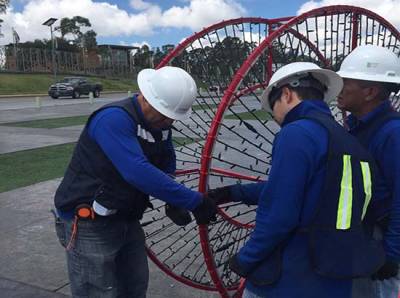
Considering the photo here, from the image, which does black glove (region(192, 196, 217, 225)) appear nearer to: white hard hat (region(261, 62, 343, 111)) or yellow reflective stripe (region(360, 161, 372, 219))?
white hard hat (region(261, 62, 343, 111))

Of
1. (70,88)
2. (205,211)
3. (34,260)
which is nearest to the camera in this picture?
(205,211)

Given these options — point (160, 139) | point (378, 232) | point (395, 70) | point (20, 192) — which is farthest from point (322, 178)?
point (20, 192)

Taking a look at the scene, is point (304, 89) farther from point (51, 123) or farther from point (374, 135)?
point (51, 123)

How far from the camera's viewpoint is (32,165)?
28.2ft

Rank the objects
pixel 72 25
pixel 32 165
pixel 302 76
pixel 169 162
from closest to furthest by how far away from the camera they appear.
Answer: pixel 302 76 < pixel 169 162 < pixel 32 165 < pixel 72 25

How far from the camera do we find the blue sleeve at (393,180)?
200cm

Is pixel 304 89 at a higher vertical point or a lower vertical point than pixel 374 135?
higher

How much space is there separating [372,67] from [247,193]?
863 millimetres

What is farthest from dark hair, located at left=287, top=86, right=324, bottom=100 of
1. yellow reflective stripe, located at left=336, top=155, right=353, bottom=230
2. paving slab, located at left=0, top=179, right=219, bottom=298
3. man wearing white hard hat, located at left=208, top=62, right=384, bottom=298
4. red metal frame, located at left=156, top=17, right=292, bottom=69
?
paving slab, located at left=0, top=179, right=219, bottom=298

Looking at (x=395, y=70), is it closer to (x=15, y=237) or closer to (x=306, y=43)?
(x=306, y=43)

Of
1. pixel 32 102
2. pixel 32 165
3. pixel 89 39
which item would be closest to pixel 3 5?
pixel 89 39

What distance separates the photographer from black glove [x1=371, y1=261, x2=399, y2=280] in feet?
6.88

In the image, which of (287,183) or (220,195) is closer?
(287,183)

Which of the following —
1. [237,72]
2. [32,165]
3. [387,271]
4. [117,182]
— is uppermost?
[237,72]
